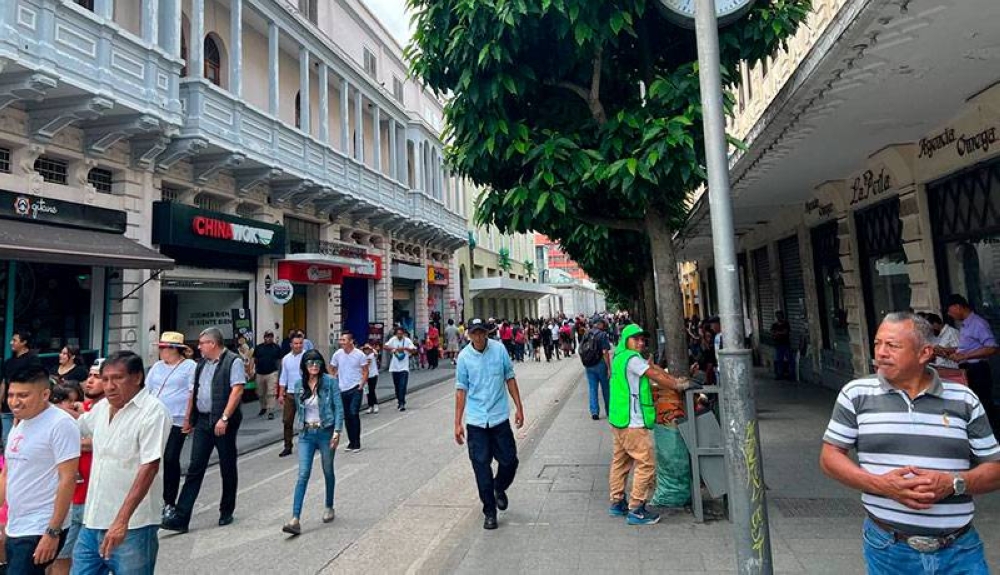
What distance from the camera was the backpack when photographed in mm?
9734

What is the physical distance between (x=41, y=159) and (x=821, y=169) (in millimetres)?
13203

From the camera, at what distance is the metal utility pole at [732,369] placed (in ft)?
10.1

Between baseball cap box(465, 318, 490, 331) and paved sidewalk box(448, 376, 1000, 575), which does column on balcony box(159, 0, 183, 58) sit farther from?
paved sidewalk box(448, 376, 1000, 575)

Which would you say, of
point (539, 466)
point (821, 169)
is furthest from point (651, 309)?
point (539, 466)

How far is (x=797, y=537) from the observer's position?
171 inches

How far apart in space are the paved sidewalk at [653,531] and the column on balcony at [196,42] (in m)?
11.7

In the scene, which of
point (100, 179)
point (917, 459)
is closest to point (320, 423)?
point (917, 459)

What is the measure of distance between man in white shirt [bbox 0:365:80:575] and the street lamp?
364cm

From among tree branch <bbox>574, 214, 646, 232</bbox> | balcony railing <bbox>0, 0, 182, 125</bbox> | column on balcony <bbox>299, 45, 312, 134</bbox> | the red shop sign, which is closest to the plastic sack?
tree branch <bbox>574, 214, 646, 232</bbox>

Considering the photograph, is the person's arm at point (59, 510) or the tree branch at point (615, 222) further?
the tree branch at point (615, 222)

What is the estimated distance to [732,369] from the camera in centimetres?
325

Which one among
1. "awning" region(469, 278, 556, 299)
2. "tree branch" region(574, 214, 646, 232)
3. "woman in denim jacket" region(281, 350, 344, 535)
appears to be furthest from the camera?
"awning" region(469, 278, 556, 299)

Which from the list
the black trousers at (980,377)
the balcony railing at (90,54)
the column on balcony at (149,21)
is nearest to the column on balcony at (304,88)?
the balcony railing at (90,54)

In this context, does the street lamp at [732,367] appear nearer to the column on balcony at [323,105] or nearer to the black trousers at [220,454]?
the black trousers at [220,454]
